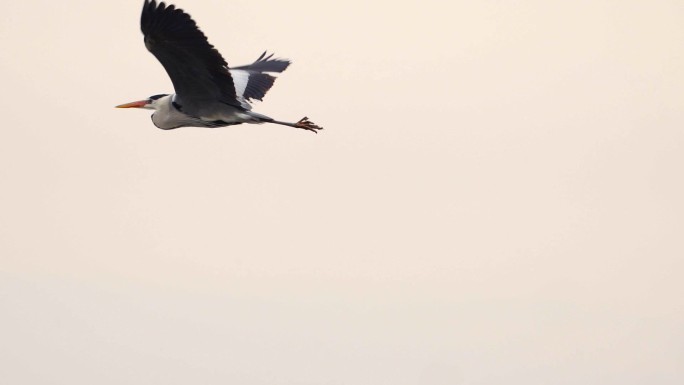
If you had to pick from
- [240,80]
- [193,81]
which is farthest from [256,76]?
[193,81]

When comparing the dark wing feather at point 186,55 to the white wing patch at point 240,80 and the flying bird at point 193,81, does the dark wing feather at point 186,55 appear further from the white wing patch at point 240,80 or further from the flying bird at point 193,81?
the white wing patch at point 240,80

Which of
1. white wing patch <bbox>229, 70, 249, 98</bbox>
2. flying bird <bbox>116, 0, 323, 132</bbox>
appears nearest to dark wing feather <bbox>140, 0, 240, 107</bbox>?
flying bird <bbox>116, 0, 323, 132</bbox>

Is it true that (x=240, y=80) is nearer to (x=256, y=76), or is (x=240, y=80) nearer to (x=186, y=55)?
(x=256, y=76)

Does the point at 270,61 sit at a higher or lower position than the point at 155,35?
higher

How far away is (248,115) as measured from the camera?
1869 cm

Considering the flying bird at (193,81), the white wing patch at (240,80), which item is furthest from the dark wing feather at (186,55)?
the white wing patch at (240,80)

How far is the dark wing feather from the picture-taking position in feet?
54.3

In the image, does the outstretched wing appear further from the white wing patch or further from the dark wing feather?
the dark wing feather

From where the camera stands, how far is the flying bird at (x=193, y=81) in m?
16.7

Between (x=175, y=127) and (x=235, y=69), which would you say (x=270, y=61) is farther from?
(x=175, y=127)

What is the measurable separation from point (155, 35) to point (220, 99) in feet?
6.09

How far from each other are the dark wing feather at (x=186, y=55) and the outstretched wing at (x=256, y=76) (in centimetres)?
181

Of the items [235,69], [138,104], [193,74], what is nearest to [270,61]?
[235,69]

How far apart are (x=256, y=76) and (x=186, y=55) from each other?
4073mm
